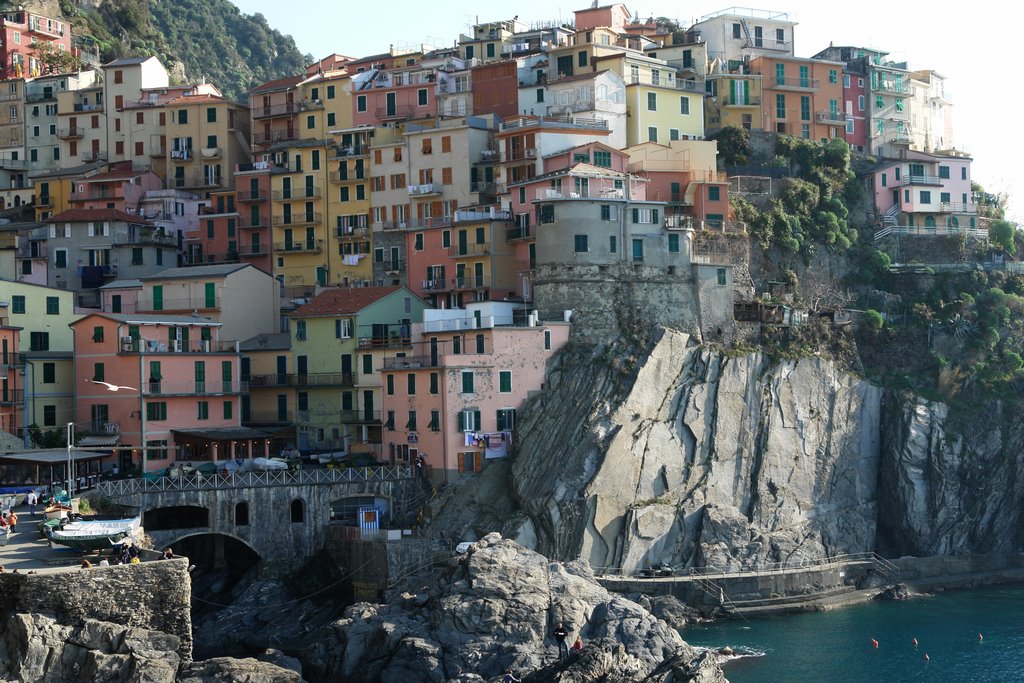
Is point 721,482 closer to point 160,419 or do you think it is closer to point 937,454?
point 937,454

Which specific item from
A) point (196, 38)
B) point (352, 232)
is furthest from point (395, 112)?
point (196, 38)

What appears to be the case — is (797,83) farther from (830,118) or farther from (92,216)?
(92,216)

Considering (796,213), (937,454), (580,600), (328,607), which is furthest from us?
(796,213)

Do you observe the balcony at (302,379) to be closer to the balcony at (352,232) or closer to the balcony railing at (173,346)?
the balcony railing at (173,346)

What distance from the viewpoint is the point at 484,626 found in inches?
2457

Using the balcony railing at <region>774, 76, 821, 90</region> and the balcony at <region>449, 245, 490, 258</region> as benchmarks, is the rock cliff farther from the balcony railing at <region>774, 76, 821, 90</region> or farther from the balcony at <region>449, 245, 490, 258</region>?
the balcony railing at <region>774, 76, 821, 90</region>

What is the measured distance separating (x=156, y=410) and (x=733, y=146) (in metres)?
→ 37.1

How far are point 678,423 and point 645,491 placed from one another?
13.7 feet

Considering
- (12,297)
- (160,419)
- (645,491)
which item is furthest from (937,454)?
(12,297)

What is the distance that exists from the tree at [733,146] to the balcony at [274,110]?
2706 cm

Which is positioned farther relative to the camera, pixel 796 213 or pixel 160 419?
pixel 796 213

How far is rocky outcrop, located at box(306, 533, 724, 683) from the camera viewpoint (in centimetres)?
6072

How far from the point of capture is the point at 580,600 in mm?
65750

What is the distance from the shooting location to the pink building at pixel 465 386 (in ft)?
250
